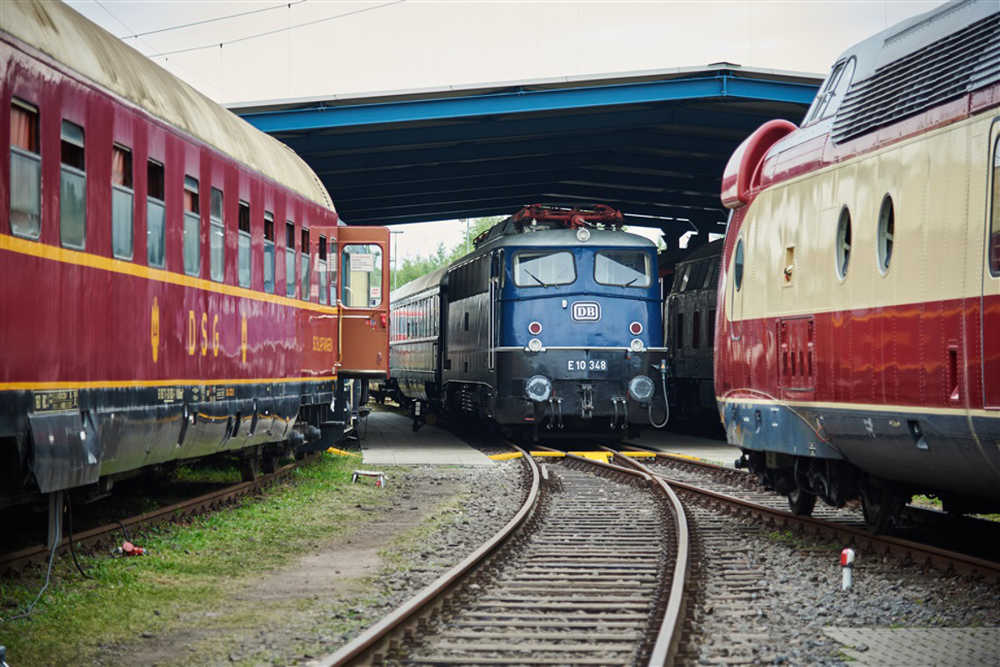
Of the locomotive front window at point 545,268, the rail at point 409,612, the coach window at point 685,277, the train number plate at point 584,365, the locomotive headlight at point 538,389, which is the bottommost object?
the rail at point 409,612

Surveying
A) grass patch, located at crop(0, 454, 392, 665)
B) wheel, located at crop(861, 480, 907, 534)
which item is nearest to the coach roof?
grass patch, located at crop(0, 454, 392, 665)

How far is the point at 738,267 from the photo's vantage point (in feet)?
40.3

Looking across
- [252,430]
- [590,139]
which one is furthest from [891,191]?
[590,139]

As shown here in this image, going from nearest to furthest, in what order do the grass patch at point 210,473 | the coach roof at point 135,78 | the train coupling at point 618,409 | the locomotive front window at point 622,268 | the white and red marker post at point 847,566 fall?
the coach roof at point 135,78, the white and red marker post at point 847,566, the grass patch at point 210,473, the train coupling at point 618,409, the locomotive front window at point 622,268

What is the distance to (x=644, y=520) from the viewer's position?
13469mm

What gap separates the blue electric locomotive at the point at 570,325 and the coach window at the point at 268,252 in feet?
27.6

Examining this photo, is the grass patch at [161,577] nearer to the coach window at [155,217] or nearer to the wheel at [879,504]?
the coach window at [155,217]

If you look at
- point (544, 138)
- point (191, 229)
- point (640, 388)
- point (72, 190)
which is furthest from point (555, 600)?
point (544, 138)

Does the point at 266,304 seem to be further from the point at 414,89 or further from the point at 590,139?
the point at 590,139

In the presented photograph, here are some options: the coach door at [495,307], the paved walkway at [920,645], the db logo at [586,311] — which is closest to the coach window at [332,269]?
the coach door at [495,307]

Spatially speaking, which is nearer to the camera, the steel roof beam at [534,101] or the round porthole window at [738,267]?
the round porthole window at [738,267]

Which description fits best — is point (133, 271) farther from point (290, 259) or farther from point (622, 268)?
point (622, 268)

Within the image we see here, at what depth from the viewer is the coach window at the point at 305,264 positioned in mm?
16250

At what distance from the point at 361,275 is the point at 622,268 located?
262 inches
